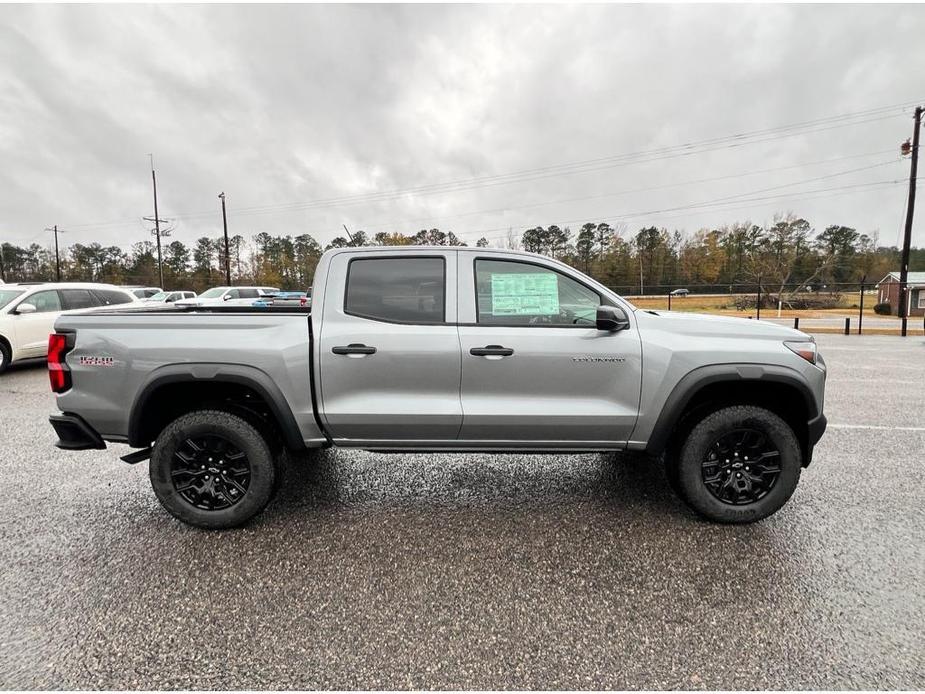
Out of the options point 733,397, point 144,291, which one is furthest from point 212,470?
point 144,291

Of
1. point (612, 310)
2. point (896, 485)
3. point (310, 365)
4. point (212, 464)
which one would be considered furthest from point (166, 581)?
point (896, 485)

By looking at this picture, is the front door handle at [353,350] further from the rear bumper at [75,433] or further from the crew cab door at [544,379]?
the rear bumper at [75,433]

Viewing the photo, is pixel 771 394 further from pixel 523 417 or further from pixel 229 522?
pixel 229 522

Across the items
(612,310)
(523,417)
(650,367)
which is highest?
(612,310)

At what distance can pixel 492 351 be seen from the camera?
2.88m

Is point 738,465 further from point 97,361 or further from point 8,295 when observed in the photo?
point 8,295

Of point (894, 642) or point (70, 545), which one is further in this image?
point (70, 545)

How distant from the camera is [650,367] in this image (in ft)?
9.49

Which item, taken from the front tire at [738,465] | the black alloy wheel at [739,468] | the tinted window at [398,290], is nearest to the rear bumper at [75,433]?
the tinted window at [398,290]

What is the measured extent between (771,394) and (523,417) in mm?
1725

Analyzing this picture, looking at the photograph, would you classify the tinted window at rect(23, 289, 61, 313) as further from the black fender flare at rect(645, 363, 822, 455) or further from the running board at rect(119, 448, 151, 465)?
the black fender flare at rect(645, 363, 822, 455)

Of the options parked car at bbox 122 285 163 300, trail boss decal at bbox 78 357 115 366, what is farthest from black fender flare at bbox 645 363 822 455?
parked car at bbox 122 285 163 300

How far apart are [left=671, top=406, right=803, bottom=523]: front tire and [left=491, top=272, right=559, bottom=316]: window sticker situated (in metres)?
1.26

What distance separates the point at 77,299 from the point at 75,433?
866 centimetres
